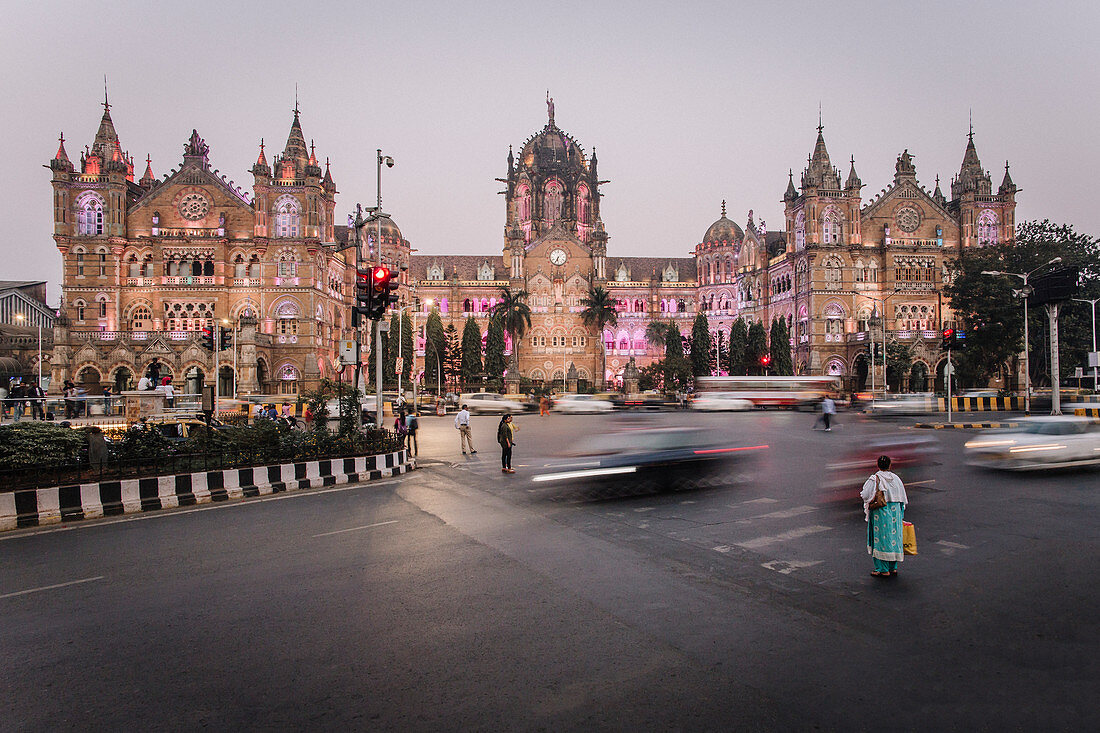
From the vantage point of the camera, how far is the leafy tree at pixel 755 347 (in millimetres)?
69812

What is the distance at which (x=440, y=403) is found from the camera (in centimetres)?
4859

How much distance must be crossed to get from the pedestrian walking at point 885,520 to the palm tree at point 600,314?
2741 inches

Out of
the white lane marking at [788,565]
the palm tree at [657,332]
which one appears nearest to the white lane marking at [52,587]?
the white lane marking at [788,565]

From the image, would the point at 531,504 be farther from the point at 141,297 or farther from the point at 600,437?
the point at 141,297

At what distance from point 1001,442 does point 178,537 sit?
16535 millimetres

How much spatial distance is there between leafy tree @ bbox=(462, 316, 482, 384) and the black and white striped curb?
178 ft

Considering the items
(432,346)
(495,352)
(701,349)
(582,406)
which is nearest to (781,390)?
(582,406)

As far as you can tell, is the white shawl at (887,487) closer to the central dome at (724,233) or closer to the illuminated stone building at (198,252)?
the illuminated stone building at (198,252)

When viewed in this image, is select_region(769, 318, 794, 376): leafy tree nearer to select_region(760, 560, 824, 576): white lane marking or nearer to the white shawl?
select_region(760, 560, 824, 576): white lane marking

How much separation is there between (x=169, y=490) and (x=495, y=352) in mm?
59427

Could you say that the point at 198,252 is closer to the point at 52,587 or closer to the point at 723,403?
the point at 723,403

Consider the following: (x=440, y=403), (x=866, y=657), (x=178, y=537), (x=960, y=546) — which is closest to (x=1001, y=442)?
(x=960, y=546)

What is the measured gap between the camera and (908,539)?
7.78 m

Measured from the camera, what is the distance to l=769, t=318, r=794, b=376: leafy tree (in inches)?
2638
